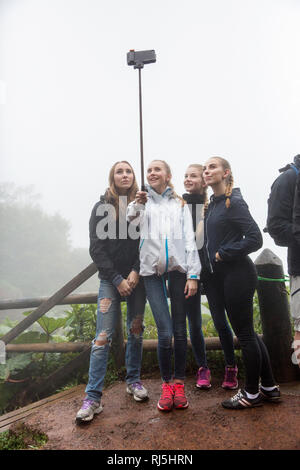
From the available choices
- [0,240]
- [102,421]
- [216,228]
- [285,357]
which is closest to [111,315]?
[102,421]

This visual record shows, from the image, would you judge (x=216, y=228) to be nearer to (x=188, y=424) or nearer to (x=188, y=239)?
(x=188, y=239)

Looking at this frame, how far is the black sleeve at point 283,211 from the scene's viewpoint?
2.25 metres

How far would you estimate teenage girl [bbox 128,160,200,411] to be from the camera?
2.55 meters

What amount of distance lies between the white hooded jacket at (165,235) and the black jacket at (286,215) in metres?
0.67

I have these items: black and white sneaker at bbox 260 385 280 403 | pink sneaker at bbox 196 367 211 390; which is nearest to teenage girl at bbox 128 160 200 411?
pink sneaker at bbox 196 367 211 390

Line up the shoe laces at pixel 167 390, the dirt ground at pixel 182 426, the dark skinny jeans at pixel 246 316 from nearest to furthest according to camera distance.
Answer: the dirt ground at pixel 182 426 → the dark skinny jeans at pixel 246 316 → the shoe laces at pixel 167 390

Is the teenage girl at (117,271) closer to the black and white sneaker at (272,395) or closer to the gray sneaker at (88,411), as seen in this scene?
the gray sneaker at (88,411)

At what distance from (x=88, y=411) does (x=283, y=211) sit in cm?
205

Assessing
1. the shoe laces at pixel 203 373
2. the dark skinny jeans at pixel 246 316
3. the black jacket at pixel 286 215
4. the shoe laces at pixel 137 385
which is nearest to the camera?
the black jacket at pixel 286 215

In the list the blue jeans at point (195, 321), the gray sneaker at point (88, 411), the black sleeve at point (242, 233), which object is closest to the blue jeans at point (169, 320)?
the blue jeans at point (195, 321)

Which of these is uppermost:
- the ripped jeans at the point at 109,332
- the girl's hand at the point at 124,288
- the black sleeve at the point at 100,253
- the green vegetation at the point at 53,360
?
the black sleeve at the point at 100,253

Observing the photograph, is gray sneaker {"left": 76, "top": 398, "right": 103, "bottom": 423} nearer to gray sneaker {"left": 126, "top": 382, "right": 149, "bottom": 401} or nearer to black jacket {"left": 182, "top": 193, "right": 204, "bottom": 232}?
gray sneaker {"left": 126, "top": 382, "right": 149, "bottom": 401}

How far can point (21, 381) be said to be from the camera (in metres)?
3.80
